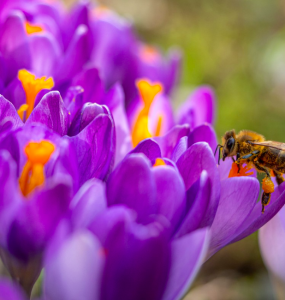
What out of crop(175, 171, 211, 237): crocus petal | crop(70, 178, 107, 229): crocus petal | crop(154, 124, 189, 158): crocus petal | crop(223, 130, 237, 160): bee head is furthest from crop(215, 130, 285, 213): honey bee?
crop(70, 178, 107, 229): crocus petal

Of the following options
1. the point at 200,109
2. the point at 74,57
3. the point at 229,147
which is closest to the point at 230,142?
the point at 229,147

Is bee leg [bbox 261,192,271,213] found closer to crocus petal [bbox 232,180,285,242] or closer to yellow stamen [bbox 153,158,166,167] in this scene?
crocus petal [bbox 232,180,285,242]

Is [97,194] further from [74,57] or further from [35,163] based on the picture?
[74,57]

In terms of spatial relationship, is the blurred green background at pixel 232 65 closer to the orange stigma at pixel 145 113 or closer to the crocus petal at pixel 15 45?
the orange stigma at pixel 145 113

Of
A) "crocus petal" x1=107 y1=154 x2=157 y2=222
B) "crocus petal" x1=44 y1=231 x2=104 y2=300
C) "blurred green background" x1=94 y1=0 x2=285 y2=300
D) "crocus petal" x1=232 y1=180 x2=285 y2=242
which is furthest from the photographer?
"blurred green background" x1=94 y1=0 x2=285 y2=300

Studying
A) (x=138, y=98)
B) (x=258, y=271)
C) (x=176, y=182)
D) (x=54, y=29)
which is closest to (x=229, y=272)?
(x=258, y=271)

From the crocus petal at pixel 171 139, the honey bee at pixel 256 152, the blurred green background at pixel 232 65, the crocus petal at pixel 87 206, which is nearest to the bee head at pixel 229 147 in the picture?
the honey bee at pixel 256 152

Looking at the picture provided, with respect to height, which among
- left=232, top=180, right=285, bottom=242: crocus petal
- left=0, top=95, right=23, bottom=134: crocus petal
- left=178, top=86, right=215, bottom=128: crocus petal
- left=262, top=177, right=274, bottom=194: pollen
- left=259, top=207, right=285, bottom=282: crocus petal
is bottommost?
left=259, top=207, right=285, bottom=282: crocus petal
